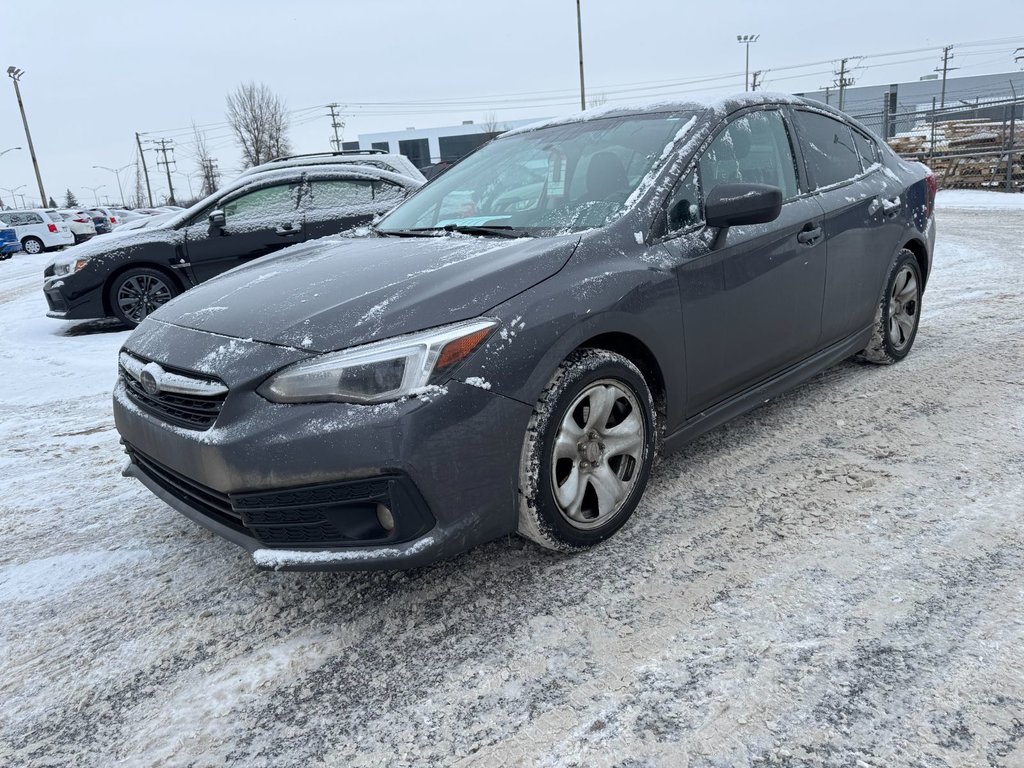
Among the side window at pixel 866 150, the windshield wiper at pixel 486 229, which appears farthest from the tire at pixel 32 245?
the side window at pixel 866 150

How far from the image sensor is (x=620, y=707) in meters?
1.99

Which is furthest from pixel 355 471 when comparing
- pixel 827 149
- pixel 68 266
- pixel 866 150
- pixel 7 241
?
pixel 7 241

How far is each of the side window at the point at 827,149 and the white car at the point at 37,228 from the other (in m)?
27.7

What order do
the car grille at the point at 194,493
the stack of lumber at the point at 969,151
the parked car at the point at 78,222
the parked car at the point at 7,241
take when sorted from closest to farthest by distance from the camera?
the car grille at the point at 194,493
the stack of lumber at the point at 969,151
the parked car at the point at 7,241
the parked car at the point at 78,222

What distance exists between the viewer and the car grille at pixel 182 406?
7.74 feet

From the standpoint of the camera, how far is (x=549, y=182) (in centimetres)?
333

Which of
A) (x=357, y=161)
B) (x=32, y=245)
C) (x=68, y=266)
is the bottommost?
(x=32, y=245)

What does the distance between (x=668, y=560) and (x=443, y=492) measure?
0.93m

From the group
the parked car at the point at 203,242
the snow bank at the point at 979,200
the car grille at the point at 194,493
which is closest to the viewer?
the car grille at the point at 194,493

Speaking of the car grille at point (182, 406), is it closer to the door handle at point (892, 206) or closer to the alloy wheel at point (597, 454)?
the alloy wheel at point (597, 454)

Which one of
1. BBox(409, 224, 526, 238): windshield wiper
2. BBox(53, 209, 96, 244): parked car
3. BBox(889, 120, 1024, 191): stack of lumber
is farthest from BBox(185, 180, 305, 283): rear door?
BBox(53, 209, 96, 244): parked car

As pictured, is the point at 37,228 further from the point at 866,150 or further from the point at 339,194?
the point at 866,150

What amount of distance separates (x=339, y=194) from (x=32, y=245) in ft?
74.1

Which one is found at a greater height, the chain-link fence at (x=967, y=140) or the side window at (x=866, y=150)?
the side window at (x=866, y=150)
